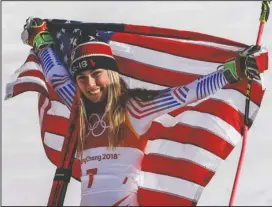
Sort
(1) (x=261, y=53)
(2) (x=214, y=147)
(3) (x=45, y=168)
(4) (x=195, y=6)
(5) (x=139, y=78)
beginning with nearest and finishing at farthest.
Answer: (1) (x=261, y=53)
(2) (x=214, y=147)
(5) (x=139, y=78)
(3) (x=45, y=168)
(4) (x=195, y=6)

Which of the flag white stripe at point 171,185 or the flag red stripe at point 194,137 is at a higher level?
the flag red stripe at point 194,137

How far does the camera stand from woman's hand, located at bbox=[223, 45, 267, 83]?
5.69m

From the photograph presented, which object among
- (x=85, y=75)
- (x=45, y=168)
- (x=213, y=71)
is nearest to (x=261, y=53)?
(x=213, y=71)

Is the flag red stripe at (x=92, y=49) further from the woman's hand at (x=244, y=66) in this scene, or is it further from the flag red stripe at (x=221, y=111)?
the woman's hand at (x=244, y=66)

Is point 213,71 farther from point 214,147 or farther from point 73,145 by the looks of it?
point 73,145

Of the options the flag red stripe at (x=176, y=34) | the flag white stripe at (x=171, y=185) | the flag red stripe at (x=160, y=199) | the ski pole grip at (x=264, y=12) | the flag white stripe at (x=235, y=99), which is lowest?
the flag red stripe at (x=160, y=199)

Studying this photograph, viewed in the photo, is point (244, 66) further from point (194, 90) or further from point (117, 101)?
point (117, 101)

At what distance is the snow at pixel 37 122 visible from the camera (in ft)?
23.3

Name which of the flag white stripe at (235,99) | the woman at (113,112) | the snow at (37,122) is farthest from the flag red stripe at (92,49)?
the snow at (37,122)

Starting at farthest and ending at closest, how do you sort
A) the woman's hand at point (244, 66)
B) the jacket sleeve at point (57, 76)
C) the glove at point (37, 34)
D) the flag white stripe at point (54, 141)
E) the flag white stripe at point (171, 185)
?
the flag white stripe at point (54, 141)
the glove at point (37, 34)
the jacket sleeve at point (57, 76)
the flag white stripe at point (171, 185)
the woman's hand at point (244, 66)

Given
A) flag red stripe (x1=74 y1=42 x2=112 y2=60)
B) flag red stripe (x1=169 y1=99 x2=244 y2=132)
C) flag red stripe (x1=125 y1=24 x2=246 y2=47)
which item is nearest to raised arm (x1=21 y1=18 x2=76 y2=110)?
flag red stripe (x1=74 y1=42 x2=112 y2=60)

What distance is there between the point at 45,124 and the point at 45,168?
98 cm

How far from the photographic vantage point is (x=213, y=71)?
20.6 ft

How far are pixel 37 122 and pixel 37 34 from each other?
1.86 metres
